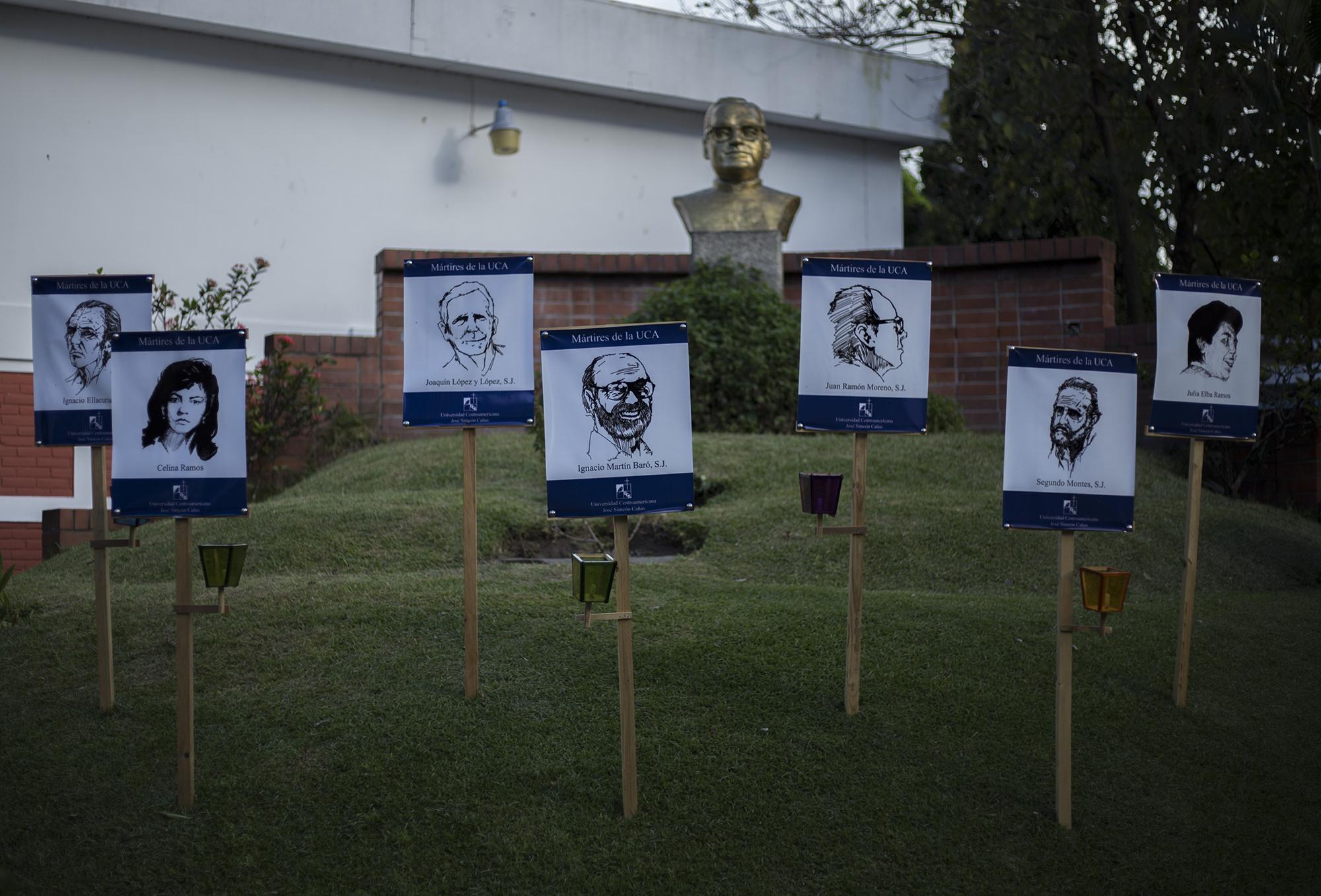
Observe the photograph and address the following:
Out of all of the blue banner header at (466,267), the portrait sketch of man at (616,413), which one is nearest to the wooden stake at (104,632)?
the blue banner header at (466,267)

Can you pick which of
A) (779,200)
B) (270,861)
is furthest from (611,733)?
(779,200)

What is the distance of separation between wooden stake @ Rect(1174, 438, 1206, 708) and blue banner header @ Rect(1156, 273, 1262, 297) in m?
0.65

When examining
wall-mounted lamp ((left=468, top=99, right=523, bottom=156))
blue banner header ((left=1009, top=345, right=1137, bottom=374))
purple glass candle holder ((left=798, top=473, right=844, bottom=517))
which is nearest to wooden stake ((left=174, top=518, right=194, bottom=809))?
purple glass candle holder ((left=798, top=473, right=844, bottom=517))

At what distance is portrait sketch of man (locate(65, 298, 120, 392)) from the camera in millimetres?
4977

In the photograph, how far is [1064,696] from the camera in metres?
4.26

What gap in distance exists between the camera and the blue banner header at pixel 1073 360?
4504 mm

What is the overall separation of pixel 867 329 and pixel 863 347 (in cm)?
7

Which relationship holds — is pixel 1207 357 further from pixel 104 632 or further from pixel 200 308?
pixel 200 308

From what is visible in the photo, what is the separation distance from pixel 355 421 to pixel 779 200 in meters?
4.05

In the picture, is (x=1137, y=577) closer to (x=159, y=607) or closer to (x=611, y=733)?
(x=611, y=733)

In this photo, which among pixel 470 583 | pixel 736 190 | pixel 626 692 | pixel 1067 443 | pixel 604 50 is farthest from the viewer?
pixel 604 50

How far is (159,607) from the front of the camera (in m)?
5.58

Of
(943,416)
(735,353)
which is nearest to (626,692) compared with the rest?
(735,353)

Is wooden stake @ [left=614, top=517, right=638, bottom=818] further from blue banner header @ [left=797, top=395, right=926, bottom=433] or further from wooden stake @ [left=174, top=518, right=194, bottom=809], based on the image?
wooden stake @ [left=174, top=518, right=194, bottom=809]
